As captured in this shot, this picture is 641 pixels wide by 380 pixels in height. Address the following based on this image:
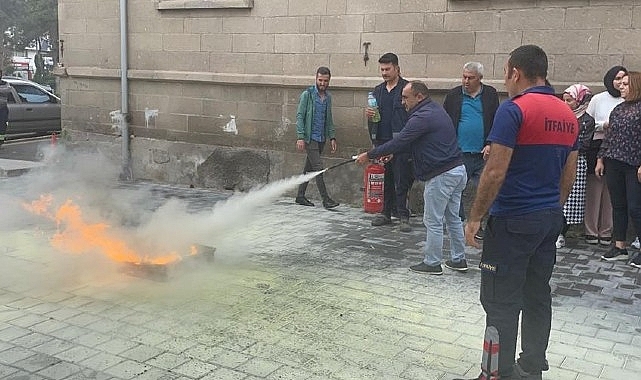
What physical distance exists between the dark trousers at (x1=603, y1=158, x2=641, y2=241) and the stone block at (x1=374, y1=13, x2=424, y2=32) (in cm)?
317

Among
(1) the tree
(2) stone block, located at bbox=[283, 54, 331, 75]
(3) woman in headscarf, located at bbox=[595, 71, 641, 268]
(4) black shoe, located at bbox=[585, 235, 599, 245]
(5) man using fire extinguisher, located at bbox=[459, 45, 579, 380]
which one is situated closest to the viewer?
(5) man using fire extinguisher, located at bbox=[459, 45, 579, 380]

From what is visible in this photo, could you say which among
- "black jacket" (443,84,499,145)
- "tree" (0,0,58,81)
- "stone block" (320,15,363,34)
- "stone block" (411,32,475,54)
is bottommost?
"black jacket" (443,84,499,145)

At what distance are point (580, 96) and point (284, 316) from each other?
435 cm

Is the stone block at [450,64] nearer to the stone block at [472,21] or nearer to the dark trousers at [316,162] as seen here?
the stone block at [472,21]

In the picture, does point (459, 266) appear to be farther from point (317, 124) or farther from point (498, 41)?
point (317, 124)

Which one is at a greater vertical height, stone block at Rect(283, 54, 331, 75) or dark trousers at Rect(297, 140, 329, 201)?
stone block at Rect(283, 54, 331, 75)

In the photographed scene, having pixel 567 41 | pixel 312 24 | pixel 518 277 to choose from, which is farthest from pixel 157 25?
pixel 518 277

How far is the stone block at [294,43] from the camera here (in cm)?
957

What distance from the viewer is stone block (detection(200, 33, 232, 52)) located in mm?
10352

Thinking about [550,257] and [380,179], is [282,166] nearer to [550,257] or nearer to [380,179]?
[380,179]

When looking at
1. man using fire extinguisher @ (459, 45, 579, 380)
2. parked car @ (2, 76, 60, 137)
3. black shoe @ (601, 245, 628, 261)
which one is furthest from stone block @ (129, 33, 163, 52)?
man using fire extinguisher @ (459, 45, 579, 380)

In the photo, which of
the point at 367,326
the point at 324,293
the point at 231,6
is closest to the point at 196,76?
the point at 231,6

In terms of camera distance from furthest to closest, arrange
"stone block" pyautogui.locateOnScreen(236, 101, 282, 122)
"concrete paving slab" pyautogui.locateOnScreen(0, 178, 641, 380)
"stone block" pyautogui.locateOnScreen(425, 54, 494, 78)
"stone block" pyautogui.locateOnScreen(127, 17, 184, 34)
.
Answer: "stone block" pyautogui.locateOnScreen(127, 17, 184, 34), "stone block" pyautogui.locateOnScreen(236, 101, 282, 122), "stone block" pyautogui.locateOnScreen(425, 54, 494, 78), "concrete paving slab" pyautogui.locateOnScreen(0, 178, 641, 380)

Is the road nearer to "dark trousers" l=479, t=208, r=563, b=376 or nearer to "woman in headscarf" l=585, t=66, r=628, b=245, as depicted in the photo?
"woman in headscarf" l=585, t=66, r=628, b=245
